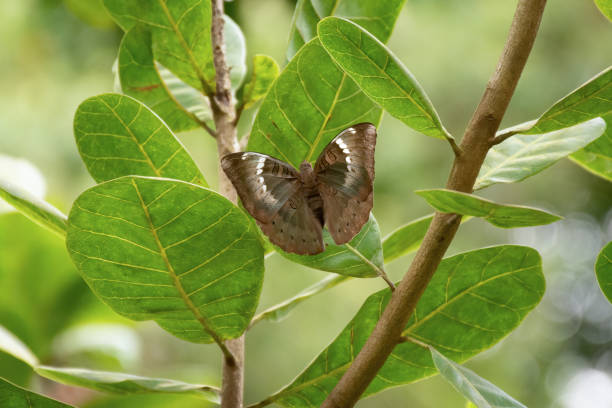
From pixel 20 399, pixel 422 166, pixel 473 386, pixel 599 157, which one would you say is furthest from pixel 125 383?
pixel 422 166

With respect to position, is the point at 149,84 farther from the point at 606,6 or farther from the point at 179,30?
the point at 606,6

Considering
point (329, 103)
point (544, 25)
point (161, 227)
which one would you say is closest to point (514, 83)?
point (329, 103)

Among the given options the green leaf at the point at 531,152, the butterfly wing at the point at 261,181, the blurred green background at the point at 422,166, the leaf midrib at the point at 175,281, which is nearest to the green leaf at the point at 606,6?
the green leaf at the point at 531,152

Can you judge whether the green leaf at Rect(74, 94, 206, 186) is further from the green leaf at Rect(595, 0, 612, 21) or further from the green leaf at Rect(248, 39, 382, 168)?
the green leaf at Rect(595, 0, 612, 21)

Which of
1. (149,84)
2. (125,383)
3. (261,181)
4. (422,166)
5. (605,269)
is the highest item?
(149,84)

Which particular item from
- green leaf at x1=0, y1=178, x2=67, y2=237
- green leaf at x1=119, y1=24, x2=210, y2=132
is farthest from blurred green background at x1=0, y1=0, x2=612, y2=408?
green leaf at x1=0, y1=178, x2=67, y2=237

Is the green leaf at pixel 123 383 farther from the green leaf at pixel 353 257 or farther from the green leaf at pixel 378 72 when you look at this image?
the green leaf at pixel 378 72
